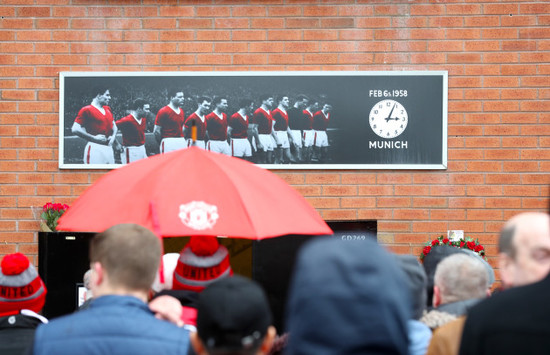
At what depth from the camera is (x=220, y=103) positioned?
6.01 meters

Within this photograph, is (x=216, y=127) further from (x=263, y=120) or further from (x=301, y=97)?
(x=301, y=97)

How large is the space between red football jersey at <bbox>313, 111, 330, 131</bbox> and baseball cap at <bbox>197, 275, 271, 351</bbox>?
14.2 feet

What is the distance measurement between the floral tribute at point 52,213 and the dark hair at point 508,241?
4.48 meters

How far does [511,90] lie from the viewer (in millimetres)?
5973

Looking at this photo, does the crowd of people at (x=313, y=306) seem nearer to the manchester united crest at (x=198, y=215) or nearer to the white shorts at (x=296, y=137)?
the manchester united crest at (x=198, y=215)

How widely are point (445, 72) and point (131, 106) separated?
2926 millimetres

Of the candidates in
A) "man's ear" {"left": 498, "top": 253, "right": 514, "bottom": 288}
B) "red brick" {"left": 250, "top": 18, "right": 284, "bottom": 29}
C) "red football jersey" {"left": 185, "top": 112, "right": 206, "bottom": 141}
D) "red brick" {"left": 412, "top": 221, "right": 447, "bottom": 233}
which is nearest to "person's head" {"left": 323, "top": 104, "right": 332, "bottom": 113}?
"red brick" {"left": 250, "top": 18, "right": 284, "bottom": 29}

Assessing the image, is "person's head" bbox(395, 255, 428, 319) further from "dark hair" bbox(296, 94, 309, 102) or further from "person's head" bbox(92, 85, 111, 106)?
"person's head" bbox(92, 85, 111, 106)

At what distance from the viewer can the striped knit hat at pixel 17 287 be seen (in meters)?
3.42

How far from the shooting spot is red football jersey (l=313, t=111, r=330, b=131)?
600 centimetres

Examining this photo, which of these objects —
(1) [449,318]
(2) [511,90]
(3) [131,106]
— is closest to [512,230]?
(1) [449,318]

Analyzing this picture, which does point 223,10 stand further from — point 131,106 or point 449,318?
point 449,318

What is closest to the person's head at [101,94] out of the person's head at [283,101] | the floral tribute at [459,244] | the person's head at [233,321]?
the person's head at [283,101]

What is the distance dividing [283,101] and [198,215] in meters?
3.23
